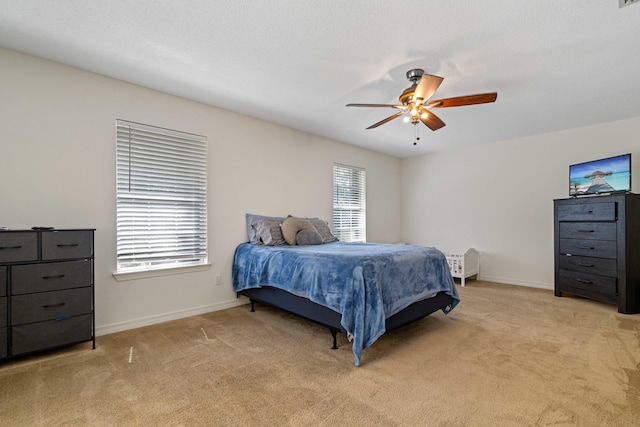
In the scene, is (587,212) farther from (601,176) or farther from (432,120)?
(432,120)

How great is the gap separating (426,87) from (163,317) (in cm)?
332

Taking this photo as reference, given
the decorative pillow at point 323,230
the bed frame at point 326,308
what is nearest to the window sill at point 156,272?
the bed frame at point 326,308

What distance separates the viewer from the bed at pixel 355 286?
2199mm

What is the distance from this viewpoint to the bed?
2.20 metres

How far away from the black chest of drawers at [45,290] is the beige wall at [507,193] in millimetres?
5399

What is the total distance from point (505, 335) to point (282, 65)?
10.3ft

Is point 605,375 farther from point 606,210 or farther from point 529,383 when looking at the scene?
point 606,210

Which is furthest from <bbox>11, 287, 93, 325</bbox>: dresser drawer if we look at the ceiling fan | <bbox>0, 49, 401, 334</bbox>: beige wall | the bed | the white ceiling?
the ceiling fan

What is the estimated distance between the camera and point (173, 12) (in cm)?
194

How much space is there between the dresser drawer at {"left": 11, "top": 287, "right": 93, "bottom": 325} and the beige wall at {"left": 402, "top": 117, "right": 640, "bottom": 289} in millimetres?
5398

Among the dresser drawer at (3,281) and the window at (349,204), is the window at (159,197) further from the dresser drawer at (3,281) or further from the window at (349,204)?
the window at (349,204)

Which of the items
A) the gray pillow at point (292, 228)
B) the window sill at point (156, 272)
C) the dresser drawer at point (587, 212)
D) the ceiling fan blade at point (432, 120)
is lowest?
the window sill at point (156, 272)

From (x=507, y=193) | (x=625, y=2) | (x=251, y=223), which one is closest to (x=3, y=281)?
(x=251, y=223)

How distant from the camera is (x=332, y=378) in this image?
1988mm
